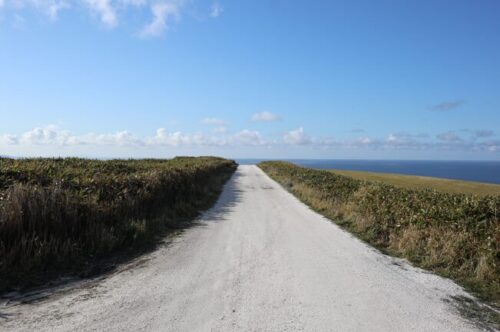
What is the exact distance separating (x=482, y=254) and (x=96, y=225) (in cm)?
855

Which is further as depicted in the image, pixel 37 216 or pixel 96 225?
pixel 96 225

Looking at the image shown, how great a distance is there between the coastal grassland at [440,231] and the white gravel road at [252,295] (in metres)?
0.68

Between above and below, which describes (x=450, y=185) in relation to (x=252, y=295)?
Answer: below

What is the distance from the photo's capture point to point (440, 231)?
8.97 m

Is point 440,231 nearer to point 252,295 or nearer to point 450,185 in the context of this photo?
point 252,295

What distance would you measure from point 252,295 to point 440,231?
5.62 meters

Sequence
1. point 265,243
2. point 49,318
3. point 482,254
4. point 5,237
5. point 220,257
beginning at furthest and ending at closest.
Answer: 1. point 265,243
2. point 220,257
3. point 482,254
4. point 5,237
5. point 49,318

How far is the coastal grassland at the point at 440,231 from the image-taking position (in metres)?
7.26

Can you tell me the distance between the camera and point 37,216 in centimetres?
756

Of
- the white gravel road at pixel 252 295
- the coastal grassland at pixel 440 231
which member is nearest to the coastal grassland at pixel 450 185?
the coastal grassland at pixel 440 231

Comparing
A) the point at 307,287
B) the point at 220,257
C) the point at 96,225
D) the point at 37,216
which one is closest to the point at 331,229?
the point at 220,257

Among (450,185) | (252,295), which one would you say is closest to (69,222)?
(252,295)

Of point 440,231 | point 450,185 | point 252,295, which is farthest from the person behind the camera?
point 450,185

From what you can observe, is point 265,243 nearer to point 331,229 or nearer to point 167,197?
point 331,229
